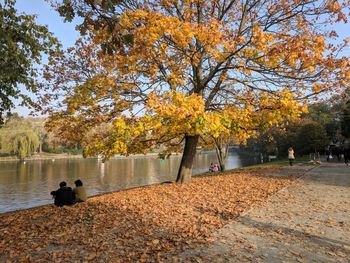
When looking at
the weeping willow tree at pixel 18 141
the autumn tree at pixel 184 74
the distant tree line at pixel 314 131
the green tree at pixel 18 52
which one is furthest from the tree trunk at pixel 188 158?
the weeping willow tree at pixel 18 141

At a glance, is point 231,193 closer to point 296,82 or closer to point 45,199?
point 296,82

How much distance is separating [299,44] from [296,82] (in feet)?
7.52

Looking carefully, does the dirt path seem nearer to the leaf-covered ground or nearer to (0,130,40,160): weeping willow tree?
the leaf-covered ground

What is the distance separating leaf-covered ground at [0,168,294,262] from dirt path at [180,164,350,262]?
1.35 ft

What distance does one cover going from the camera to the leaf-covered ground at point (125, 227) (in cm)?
606

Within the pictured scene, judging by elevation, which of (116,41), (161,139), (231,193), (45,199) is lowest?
(45,199)

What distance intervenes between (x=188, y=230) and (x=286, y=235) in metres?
2.02

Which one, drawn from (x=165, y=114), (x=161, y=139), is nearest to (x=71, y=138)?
(x=161, y=139)

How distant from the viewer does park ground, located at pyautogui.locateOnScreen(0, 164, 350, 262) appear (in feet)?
19.2

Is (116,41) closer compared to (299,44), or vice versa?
(116,41)

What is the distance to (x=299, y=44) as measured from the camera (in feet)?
35.5

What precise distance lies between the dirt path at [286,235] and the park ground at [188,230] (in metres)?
0.02

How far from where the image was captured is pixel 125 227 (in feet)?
24.8

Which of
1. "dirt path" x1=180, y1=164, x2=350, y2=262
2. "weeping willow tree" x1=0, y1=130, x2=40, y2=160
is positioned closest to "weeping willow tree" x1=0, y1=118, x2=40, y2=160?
"weeping willow tree" x1=0, y1=130, x2=40, y2=160
